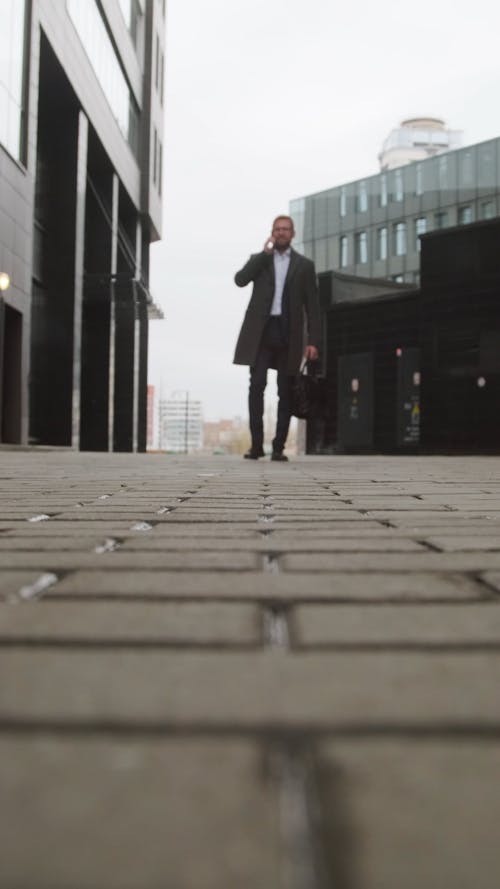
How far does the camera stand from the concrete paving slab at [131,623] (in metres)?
0.99

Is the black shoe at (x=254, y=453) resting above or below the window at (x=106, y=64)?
below

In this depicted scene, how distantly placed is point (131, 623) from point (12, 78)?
17666 mm

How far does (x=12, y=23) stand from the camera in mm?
16641

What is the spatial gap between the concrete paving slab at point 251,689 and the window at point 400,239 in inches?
1781

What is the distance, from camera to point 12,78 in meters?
16.4

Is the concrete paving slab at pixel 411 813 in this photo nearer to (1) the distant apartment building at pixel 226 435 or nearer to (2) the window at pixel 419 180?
(2) the window at pixel 419 180

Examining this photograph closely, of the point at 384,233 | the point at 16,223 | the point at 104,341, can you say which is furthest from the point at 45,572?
the point at 384,233

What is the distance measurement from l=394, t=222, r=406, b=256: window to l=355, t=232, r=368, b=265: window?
75.4 inches

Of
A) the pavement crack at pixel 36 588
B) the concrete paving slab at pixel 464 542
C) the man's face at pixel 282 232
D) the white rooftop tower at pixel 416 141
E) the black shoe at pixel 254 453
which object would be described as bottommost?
the pavement crack at pixel 36 588

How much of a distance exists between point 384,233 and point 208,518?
44778 millimetres

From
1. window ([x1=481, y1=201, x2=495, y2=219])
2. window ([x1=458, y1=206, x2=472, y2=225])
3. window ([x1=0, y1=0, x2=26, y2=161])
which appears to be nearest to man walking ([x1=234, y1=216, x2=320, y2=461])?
window ([x1=0, y1=0, x2=26, y2=161])

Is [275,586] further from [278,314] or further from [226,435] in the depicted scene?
[226,435]

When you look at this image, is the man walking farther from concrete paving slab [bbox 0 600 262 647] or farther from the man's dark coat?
concrete paving slab [bbox 0 600 262 647]

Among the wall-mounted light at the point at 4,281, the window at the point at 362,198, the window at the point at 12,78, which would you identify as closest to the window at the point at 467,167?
the window at the point at 362,198
